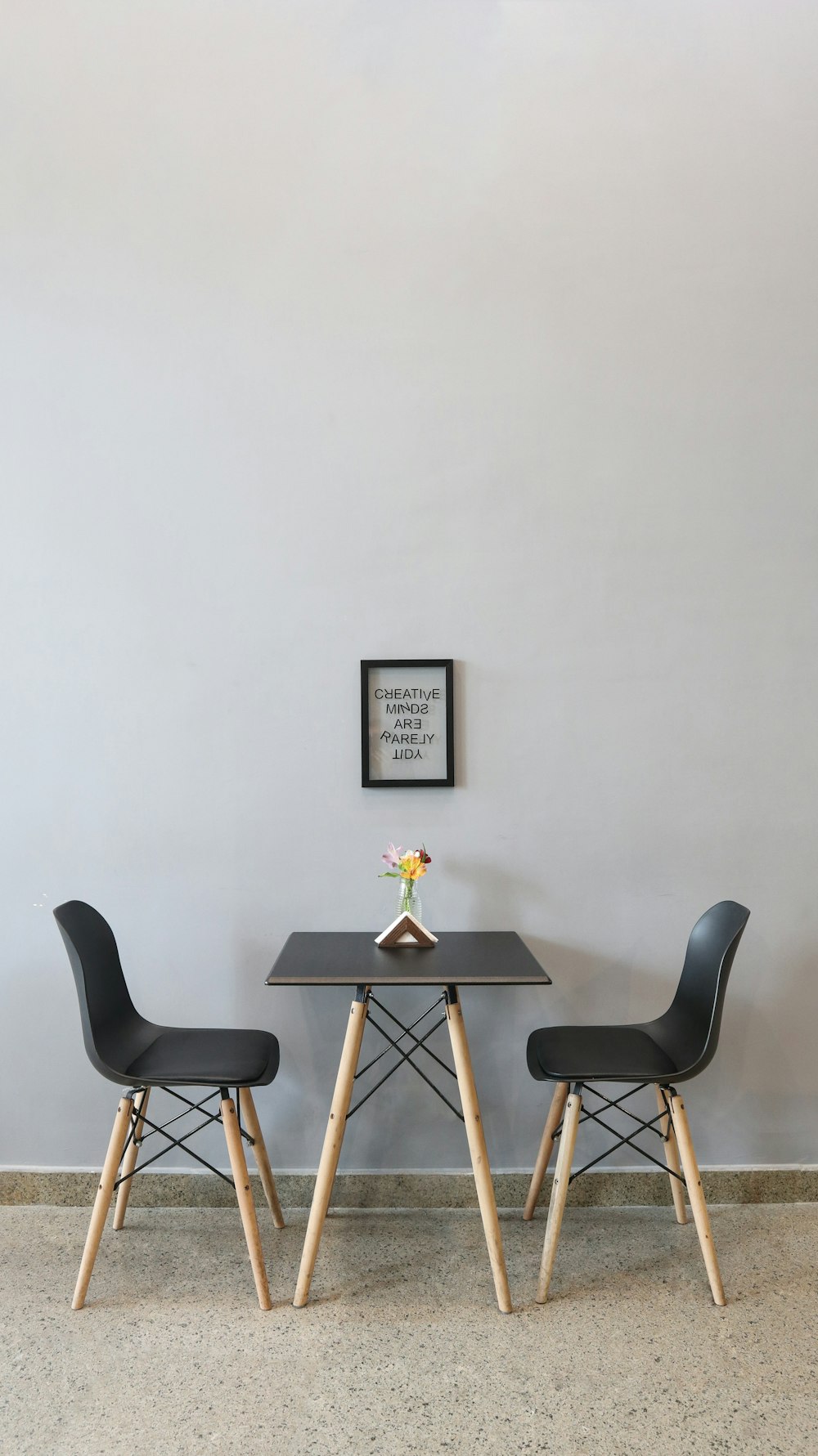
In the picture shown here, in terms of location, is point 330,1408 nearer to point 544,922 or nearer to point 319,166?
point 544,922

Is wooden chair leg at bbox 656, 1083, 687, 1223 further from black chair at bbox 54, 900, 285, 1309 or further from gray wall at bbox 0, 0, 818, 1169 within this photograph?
black chair at bbox 54, 900, 285, 1309

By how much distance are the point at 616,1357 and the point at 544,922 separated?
1.01 metres

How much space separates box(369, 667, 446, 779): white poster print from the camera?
250cm

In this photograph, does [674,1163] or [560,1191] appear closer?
[560,1191]

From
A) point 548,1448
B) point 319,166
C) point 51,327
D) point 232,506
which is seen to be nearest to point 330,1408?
point 548,1448

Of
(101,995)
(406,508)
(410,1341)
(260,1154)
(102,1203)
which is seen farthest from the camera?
(406,508)

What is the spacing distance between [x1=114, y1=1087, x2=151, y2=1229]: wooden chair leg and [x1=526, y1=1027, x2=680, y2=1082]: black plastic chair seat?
38.5 inches

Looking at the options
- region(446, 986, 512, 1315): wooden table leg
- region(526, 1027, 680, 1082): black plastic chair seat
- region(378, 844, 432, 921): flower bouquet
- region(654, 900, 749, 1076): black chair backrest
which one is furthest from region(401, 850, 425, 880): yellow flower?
region(654, 900, 749, 1076): black chair backrest

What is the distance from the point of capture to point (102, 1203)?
207 cm

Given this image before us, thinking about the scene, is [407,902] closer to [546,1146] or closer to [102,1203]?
[546,1146]

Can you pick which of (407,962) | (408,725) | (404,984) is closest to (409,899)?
(407,962)

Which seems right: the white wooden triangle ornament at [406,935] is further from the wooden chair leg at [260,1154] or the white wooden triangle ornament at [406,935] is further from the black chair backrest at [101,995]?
the black chair backrest at [101,995]

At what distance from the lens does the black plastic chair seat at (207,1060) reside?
6.79 ft

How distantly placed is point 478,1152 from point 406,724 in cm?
109
